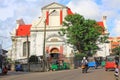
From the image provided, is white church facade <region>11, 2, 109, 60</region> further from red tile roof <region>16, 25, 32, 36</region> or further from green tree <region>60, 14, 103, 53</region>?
green tree <region>60, 14, 103, 53</region>

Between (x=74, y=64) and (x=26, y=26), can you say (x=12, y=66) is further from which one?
(x=26, y=26)

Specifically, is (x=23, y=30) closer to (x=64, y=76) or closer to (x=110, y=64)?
(x=110, y=64)

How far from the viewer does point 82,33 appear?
75250mm

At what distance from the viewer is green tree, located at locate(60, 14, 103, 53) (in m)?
74.9

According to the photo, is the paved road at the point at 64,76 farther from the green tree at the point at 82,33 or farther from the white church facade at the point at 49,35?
the white church facade at the point at 49,35

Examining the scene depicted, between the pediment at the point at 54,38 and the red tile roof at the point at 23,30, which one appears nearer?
the pediment at the point at 54,38

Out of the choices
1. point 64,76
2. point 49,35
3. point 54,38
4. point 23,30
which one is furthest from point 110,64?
point 23,30

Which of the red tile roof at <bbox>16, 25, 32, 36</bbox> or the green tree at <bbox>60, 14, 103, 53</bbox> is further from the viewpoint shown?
A: the red tile roof at <bbox>16, 25, 32, 36</bbox>

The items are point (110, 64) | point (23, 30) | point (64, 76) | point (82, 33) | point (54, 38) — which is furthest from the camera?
point (23, 30)

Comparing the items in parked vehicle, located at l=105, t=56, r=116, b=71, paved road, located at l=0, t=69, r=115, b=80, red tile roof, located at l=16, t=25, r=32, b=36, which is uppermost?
red tile roof, located at l=16, t=25, r=32, b=36

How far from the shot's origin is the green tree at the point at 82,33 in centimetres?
7488

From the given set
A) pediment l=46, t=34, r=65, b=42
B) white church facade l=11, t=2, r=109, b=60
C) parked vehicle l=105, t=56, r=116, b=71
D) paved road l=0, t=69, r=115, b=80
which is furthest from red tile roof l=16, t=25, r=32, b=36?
paved road l=0, t=69, r=115, b=80

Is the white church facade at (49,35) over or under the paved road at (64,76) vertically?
over

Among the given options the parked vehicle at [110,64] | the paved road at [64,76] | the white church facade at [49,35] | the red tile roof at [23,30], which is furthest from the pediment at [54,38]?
the paved road at [64,76]
